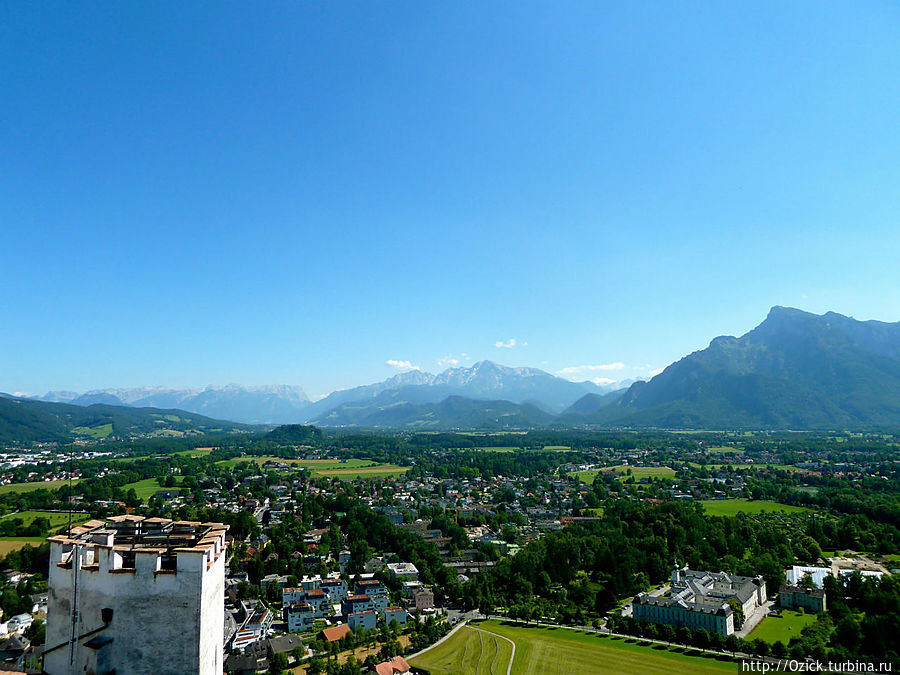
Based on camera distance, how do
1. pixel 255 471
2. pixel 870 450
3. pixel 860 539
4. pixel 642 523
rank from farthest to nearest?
pixel 870 450 → pixel 255 471 → pixel 642 523 → pixel 860 539

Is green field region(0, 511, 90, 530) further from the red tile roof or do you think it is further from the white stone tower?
the white stone tower

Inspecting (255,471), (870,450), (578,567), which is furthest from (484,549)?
(870,450)

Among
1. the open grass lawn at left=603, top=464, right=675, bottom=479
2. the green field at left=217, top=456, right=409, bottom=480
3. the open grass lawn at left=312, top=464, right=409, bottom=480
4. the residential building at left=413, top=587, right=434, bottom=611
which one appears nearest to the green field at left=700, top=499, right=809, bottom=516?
the open grass lawn at left=603, top=464, right=675, bottom=479

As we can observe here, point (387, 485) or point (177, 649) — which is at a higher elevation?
point (177, 649)

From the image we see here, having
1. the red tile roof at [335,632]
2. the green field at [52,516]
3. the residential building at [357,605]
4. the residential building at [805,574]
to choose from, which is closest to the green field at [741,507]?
the residential building at [805,574]

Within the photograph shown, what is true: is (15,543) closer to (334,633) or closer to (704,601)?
(334,633)

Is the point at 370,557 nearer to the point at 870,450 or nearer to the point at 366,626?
the point at 366,626

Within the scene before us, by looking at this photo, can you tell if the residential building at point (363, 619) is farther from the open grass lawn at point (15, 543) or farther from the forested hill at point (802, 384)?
the forested hill at point (802, 384)
